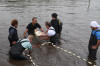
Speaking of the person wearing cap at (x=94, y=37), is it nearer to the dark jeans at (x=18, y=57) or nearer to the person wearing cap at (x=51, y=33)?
the person wearing cap at (x=51, y=33)

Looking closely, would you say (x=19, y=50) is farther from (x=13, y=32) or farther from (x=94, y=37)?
(x=94, y=37)

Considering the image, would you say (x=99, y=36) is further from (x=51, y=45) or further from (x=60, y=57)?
(x=51, y=45)

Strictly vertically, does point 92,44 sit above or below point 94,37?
below

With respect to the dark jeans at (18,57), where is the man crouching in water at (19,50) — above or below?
above

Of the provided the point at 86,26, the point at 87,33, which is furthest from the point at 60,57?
the point at 86,26

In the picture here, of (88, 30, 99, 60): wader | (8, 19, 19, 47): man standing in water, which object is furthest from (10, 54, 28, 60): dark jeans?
(88, 30, 99, 60): wader

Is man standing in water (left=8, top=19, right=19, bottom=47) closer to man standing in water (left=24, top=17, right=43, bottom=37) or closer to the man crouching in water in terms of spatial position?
the man crouching in water

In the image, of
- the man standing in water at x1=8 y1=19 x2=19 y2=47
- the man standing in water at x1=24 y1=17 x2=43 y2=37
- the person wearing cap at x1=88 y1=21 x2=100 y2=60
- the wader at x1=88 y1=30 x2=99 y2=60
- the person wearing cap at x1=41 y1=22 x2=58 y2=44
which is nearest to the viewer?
the person wearing cap at x1=88 y1=21 x2=100 y2=60

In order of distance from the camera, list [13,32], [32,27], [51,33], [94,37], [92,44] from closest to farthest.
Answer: [94,37] → [92,44] → [13,32] → [51,33] → [32,27]

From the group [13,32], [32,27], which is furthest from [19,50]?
[32,27]

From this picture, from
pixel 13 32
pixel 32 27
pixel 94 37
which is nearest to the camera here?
pixel 94 37

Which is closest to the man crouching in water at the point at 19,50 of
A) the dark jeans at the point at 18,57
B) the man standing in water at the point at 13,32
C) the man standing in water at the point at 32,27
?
the dark jeans at the point at 18,57

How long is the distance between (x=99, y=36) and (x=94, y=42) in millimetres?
411

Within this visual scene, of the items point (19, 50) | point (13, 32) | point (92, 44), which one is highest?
point (13, 32)
